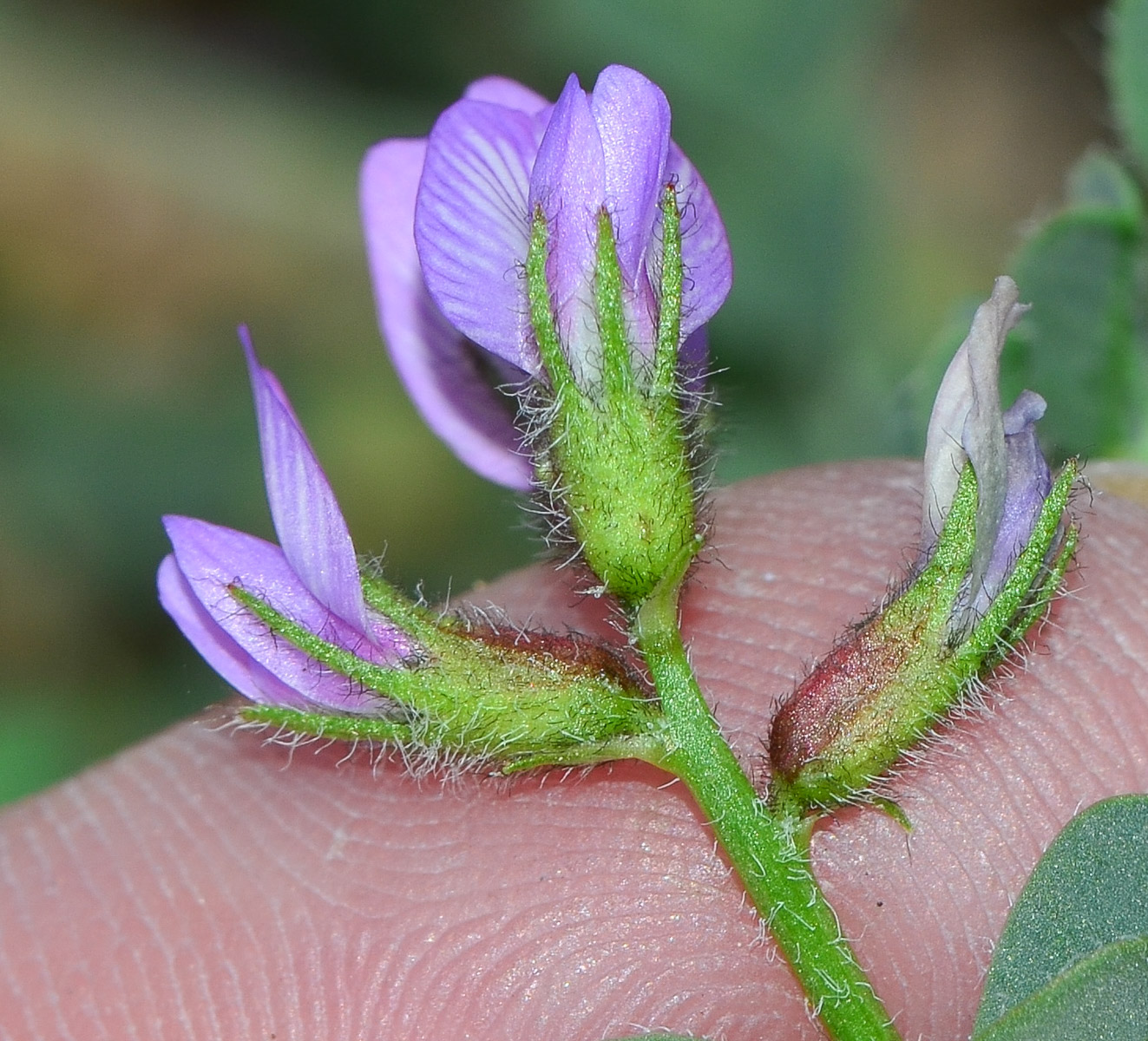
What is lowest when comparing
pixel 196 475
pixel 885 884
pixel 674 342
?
pixel 196 475

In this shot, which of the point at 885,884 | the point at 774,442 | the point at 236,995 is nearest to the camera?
the point at 885,884

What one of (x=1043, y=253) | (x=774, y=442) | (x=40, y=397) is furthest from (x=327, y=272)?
(x=1043, y=253)

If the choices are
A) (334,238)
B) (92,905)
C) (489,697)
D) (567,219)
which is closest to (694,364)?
(567,219)

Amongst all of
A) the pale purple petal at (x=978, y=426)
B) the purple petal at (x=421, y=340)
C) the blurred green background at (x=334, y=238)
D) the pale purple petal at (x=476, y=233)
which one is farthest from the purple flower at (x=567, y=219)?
the blurred green background at (x=334, y=238)

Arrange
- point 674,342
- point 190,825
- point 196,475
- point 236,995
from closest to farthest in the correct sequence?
point 674,342 → point 236,995 → point 190,825 → point 196,475

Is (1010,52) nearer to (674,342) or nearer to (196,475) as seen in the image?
(196,475)

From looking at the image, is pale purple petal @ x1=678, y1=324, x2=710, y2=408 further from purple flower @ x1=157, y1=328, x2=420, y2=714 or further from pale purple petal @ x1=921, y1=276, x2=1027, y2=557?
purple flower @ x1=157, y1=328, x2=420, y2=714

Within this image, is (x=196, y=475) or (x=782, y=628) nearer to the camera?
(x=782, y=628)
